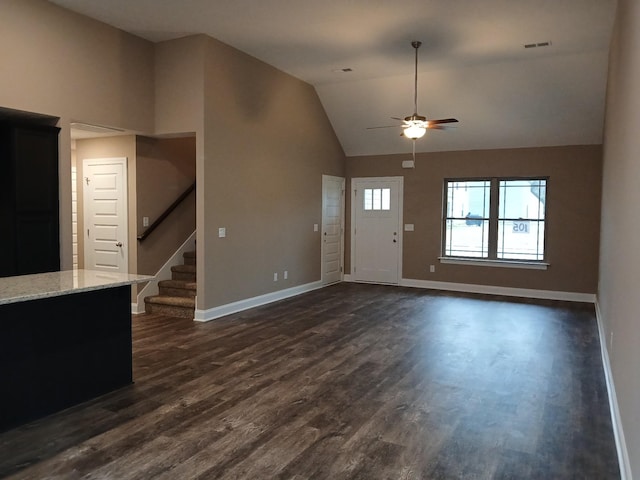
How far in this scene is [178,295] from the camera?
22.1ft

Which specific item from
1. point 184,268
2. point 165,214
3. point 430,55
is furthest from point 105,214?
point 430,55

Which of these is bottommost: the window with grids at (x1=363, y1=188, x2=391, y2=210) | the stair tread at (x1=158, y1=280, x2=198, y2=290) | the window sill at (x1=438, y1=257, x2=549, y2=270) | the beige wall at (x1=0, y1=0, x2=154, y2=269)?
the stair tread at (x1=158, y1=280, x2=198, y2=290)

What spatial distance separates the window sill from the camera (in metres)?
8.26

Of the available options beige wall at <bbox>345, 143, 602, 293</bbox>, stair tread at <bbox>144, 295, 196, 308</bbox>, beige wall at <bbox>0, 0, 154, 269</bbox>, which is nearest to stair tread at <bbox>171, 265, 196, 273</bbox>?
stair tread at <bbox>144, 295, 196, 308</bbox>

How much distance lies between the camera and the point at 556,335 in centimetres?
570

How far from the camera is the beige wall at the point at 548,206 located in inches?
311

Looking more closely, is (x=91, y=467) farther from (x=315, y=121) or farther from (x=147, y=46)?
(x=315, y=121)

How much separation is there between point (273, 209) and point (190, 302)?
199cm

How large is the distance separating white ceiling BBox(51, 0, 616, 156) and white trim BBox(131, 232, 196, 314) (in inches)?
115

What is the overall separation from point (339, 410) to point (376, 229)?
6.33 meters


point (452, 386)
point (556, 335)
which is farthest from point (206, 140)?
point (556, 335)

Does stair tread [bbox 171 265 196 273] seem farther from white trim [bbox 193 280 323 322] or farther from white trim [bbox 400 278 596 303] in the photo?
white trim [bbox 400 278 596 303]

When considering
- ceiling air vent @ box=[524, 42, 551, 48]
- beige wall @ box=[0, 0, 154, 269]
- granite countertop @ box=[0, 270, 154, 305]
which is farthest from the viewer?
ceiling air vent @ box=[524, 42, 551, 48]

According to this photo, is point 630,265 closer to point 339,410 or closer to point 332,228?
point 339,410
